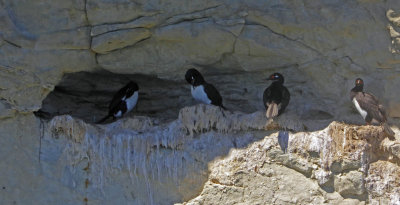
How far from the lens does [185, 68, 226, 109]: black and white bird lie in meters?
9.64

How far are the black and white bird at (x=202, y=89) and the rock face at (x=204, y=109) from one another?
256 mm

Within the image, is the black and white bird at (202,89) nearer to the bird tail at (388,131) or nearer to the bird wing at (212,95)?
the bird wing at (212,95)

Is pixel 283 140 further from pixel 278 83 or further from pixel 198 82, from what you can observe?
pixel 198 82

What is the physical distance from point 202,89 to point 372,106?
80.3 inches

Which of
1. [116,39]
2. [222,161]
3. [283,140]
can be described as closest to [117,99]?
[116,39]

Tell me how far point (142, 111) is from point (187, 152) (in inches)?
65.7

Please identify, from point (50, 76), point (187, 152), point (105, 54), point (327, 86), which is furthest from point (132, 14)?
point (327, 86)

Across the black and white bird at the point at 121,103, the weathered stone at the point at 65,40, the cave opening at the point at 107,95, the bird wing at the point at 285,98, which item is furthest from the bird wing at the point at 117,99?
the bird wing at the point at 285,98

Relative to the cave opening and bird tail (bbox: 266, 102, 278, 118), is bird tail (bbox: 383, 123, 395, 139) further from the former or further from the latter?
the cave opening

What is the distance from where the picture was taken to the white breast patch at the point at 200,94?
966cm

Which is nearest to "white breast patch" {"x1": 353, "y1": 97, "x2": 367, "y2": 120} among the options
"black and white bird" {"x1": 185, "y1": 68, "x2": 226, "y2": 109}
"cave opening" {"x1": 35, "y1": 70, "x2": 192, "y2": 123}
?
"black and white bird" {"x1": 185, "y1": 68, "x2": 226, "y2": 109}

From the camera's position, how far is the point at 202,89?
31.7 feet

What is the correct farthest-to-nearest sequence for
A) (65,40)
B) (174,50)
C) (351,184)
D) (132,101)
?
(132,101) < (174,50) < (65,40) < (351,184)

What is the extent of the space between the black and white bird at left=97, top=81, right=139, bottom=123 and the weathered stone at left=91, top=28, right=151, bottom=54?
625 mm
